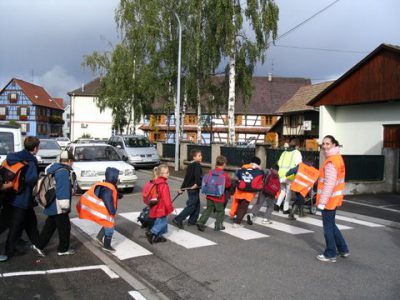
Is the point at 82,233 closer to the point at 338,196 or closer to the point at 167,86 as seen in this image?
the point at 338,196

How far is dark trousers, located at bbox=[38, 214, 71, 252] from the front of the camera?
6.58 m

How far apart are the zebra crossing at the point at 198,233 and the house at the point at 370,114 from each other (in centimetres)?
606

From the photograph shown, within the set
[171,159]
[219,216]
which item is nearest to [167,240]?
[219,216]

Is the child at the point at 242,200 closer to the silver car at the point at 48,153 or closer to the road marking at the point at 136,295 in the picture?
the road marking at the point at 136,295

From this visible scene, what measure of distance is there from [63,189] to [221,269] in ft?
8.11

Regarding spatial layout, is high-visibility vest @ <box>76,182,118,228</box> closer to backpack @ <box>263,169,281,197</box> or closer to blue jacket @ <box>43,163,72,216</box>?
blue jacket @ <box>43,163,72,216</box>

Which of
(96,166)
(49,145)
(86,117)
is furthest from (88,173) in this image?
(86,117)

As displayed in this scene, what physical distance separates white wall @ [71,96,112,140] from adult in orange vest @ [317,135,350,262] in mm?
74946

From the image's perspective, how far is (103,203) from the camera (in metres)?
6.81

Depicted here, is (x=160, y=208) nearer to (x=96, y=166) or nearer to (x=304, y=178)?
(x=304, y=178)

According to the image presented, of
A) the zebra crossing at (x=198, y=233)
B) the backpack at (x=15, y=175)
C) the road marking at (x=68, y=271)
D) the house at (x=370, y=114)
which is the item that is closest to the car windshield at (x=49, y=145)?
the house at (x=370, y=114)

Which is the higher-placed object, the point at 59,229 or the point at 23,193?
the point at 23,193

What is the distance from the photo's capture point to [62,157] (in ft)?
21.9

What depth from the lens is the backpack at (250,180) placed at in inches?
350
